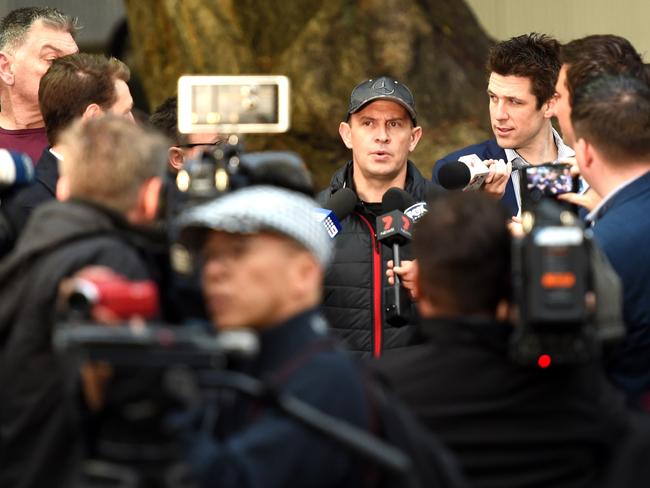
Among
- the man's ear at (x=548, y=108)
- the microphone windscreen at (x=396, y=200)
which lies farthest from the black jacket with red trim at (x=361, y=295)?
the man's ear at (x=548, y=108)

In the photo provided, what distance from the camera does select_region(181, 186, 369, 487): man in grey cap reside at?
299 cm

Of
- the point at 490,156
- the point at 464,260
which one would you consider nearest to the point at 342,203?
the point at 490,156

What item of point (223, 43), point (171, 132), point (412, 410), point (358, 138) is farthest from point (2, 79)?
point (412, 410)

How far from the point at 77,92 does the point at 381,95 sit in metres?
1.30

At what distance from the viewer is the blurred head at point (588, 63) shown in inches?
198

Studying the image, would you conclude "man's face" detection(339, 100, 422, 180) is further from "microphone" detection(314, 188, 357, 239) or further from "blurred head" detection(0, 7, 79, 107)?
"blurred head" detection(0, 7, 79, 107)

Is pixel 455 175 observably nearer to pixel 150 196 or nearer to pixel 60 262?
pixel 150 196

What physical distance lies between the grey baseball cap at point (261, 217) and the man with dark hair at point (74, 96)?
6.70 ft

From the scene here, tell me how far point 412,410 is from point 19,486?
930 millimetres

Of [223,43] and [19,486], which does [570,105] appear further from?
[223,43]

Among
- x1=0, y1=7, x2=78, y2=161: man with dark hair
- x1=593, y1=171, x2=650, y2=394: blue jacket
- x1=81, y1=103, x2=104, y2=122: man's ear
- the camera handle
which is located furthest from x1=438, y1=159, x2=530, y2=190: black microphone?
the camera handle

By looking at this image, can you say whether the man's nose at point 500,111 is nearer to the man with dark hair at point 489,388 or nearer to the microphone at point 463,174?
the microphone at point 463,174

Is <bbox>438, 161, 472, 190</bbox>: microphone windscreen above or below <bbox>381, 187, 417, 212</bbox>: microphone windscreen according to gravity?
above

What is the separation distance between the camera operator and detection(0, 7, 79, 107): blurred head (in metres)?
3.09
